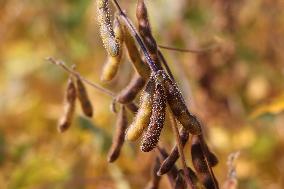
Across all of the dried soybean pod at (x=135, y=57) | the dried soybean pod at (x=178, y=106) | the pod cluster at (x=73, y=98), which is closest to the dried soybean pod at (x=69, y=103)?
the pod cluster at (x=73, y=98)

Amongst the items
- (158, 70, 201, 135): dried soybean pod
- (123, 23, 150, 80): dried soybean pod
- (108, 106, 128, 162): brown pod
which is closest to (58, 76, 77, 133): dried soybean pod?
(108, 106, 128, 162): brown pod

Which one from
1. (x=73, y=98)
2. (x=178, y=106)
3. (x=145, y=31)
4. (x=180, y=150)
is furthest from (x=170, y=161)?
(x=73, y=98)

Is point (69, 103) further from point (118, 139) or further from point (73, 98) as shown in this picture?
point (118, 139)

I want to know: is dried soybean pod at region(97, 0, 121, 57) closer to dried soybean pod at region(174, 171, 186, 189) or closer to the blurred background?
dried soybean pod at region(174, 171, 186, 189)

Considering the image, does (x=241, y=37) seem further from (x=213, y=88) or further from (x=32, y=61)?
(x=32, y=61)

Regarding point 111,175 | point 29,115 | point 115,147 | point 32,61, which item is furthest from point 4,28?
point 115,147

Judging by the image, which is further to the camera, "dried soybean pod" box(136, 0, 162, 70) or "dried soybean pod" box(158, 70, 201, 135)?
"dried soybean pod" box(136, 0, 162, 70)
